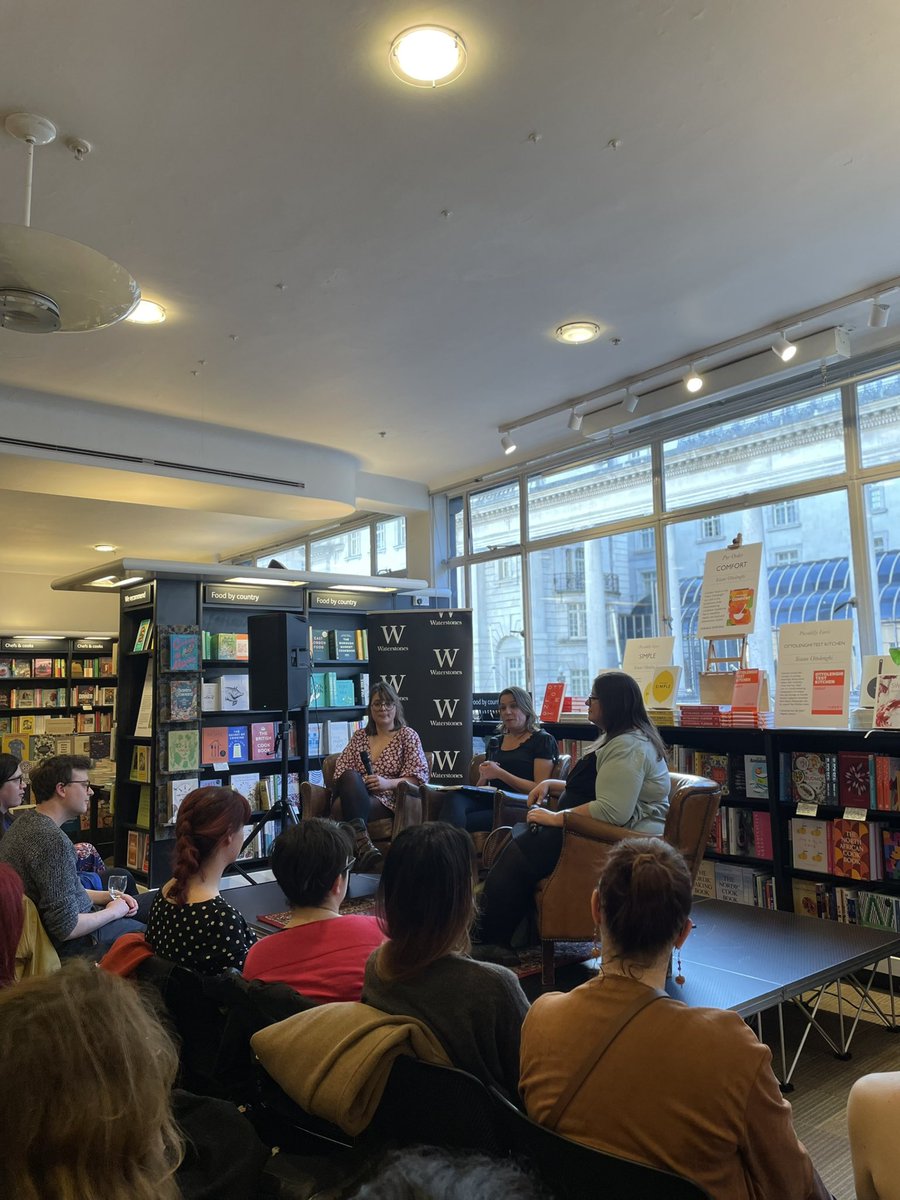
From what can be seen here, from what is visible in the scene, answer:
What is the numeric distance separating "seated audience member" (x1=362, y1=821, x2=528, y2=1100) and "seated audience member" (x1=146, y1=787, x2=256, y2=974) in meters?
0.69

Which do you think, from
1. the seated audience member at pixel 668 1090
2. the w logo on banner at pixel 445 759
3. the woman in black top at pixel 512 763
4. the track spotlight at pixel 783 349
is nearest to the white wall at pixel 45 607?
the w logo on banner at pixel 445 759

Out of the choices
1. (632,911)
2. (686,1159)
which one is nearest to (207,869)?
(632,911)

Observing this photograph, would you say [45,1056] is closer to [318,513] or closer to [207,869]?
[207,869]

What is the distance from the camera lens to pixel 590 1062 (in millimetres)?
1344

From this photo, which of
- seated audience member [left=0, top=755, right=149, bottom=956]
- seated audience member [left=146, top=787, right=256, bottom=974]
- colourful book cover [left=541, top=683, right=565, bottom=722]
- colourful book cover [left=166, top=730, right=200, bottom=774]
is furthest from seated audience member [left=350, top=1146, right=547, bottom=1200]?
colourful book cover [left=166, top=730, right=200, bottom=774]

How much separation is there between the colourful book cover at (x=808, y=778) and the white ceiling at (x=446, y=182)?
8.02ft

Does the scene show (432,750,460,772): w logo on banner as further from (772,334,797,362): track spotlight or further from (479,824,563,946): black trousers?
(772,334,797,362): track spotlight

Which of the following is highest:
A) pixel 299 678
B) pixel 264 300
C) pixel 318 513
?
pixel 264 300

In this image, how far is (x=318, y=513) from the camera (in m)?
7.41

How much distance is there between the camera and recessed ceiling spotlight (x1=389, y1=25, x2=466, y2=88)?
8.89ft

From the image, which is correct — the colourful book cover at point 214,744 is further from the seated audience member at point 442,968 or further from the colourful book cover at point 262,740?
the seated audience member at point 442,968

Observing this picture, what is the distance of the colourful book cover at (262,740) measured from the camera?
685cm

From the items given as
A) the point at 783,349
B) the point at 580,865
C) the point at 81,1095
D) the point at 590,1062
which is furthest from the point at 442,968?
the point at 783,349

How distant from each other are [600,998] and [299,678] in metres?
4.65
